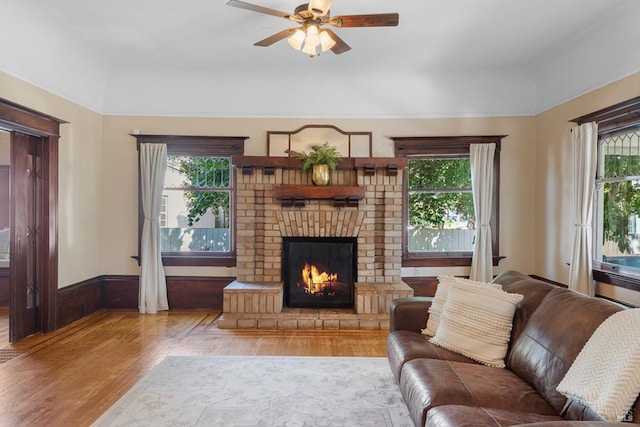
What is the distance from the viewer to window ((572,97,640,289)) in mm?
3590

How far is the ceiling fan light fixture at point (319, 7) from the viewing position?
8.34 feet

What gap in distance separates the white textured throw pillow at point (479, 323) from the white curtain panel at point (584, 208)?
2.03 meters

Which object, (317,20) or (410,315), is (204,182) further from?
(410,315)

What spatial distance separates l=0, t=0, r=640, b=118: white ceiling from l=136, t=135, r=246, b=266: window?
70cm

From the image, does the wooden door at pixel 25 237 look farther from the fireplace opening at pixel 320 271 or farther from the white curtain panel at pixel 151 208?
the fireplace opening at pixel 320 271

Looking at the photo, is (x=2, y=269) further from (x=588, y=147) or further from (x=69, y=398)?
(x=588, y=147)

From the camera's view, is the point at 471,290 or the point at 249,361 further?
the point at 249,361

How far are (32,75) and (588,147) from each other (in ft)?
18.4

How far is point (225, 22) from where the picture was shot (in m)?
3.71

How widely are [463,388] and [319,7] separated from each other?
8.04 feet

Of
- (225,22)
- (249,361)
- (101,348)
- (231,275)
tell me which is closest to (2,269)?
(101,348)

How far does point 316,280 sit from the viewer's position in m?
4.85

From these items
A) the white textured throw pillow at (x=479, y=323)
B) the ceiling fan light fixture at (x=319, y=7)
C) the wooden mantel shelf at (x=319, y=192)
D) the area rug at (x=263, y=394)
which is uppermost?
the ceiling fan light fixture at (x=319, y=7)

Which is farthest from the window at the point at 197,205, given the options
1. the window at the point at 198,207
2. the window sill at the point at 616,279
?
the window sill at the point at 616,279
